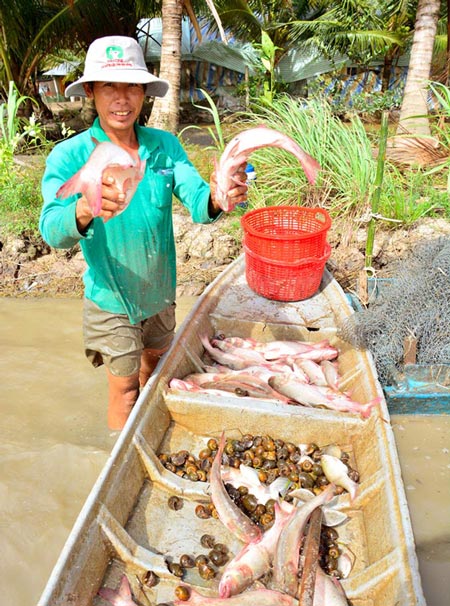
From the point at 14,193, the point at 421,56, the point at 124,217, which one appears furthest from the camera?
the point at 421,56

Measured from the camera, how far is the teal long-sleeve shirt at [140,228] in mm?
2734

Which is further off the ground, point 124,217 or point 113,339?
point 124,217

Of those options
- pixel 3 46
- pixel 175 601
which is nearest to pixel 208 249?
pixel 175 601

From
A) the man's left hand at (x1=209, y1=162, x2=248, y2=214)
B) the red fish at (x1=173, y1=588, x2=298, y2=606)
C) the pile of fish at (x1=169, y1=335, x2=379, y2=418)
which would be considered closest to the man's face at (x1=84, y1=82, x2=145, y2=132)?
the man's left hand at (x1=209, y1=162, x2=248, y2=214)

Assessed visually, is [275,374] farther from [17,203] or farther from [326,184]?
[17,203]

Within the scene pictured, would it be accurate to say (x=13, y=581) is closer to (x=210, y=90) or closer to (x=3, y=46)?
(x=3, y=46)

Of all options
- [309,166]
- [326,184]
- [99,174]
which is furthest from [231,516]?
[326,184]

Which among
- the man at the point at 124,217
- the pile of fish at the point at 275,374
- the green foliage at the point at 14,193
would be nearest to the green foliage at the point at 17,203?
the green foliage at the point at 14,193

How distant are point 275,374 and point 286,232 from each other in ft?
6.85

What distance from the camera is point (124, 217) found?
2.81 meters

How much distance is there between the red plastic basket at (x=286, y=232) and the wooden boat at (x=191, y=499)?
115 cm

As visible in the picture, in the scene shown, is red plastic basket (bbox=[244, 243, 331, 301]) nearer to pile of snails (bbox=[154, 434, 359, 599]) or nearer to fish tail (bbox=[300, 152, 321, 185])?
fish tail (bbox=[300, 152, 321, 185])

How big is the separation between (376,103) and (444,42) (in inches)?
107

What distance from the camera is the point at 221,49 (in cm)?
1842
